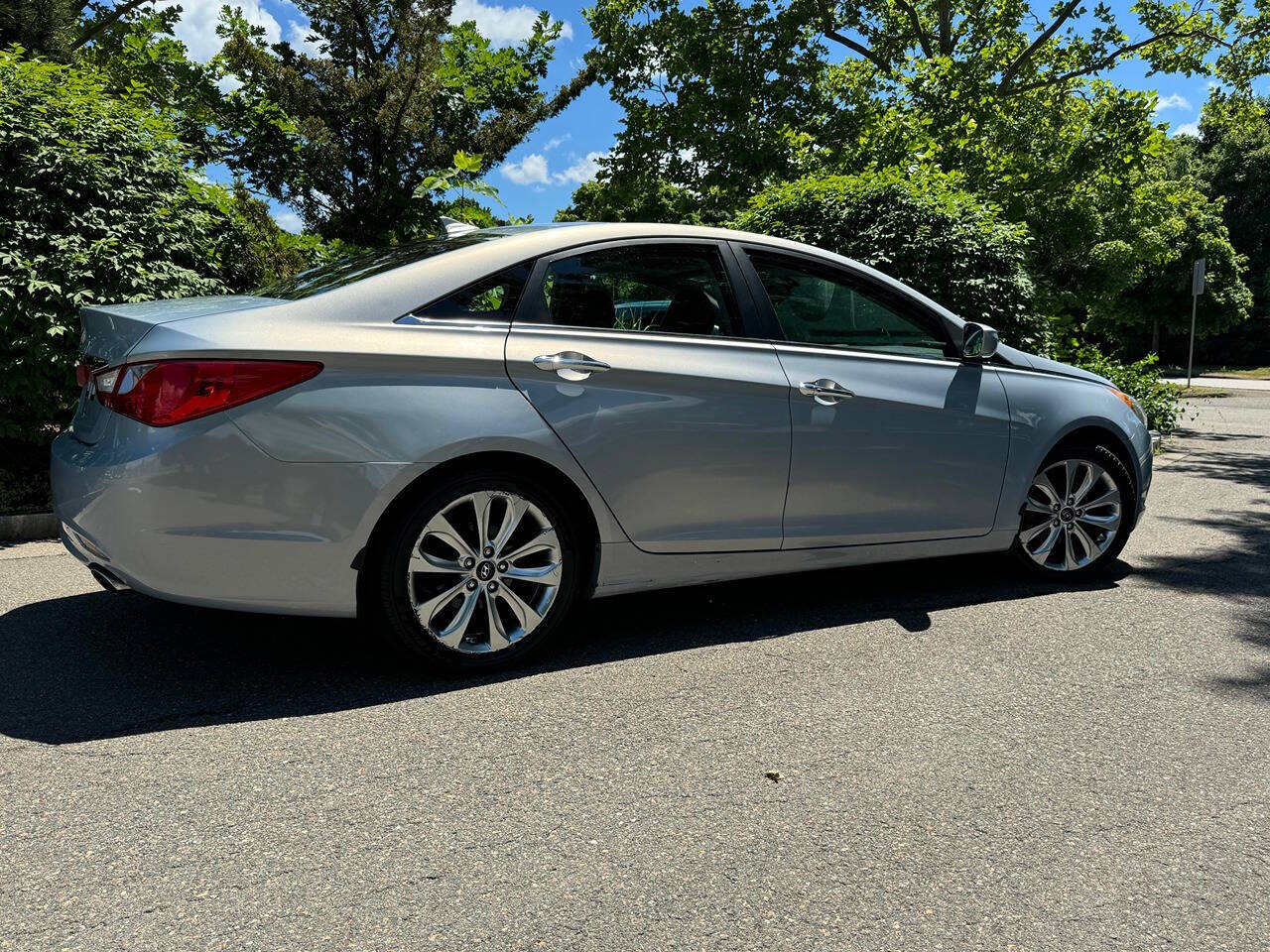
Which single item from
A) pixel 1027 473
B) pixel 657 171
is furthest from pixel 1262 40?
pixel 1027 473

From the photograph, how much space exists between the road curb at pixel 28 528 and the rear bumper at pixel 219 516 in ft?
9.10

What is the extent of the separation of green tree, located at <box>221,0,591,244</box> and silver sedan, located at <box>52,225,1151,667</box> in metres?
7.68

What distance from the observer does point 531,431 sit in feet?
11.8

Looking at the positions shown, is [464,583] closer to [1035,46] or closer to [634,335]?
[634,335]

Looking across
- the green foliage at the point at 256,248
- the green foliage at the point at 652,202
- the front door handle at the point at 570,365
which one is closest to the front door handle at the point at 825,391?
the front door handle at the point at 570,365

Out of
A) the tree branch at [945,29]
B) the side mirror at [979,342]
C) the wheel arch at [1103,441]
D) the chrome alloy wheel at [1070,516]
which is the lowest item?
the chrome alloy wheel at [1070,516]

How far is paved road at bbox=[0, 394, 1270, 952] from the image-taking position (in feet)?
7.48

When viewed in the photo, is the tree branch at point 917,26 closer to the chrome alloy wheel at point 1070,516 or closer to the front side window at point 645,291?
the chrome alloy wheel at point 1070,516

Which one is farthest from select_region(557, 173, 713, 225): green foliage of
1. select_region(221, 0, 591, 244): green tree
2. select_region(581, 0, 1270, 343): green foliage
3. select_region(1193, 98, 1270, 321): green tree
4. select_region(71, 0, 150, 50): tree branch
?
select_region(1193, 98, 1270, 321): green tree

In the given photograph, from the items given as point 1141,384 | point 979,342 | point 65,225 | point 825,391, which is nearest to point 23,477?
point 65,225

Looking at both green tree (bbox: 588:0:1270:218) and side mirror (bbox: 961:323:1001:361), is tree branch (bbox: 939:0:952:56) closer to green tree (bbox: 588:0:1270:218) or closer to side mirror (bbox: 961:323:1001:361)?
green tree (bbox: 588:0:1270:218)

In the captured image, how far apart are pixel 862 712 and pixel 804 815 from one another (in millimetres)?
786

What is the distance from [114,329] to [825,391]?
2.62 meters

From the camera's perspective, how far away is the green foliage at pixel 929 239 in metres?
9.13
